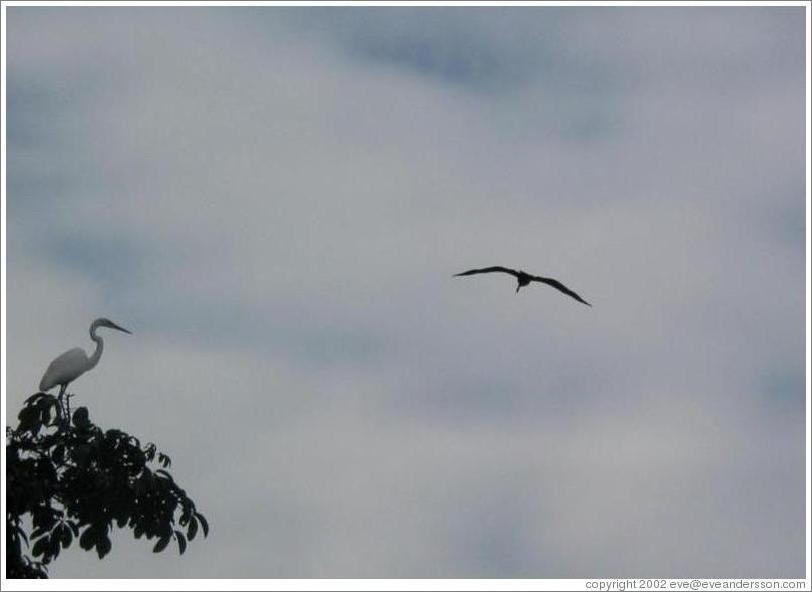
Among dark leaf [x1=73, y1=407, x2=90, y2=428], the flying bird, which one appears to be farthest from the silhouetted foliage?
the flying bird

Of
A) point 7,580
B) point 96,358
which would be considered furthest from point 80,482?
point 96,358

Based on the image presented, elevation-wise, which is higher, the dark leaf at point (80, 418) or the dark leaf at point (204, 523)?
the dark leaf at point (80, 418)

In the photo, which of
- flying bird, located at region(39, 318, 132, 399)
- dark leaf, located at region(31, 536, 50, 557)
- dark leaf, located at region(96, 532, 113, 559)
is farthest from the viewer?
flying bird, located at region(39, 318, 132, 399)

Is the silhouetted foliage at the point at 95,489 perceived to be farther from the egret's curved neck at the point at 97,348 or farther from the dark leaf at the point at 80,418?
the egret's curved neck at the point at 97,348

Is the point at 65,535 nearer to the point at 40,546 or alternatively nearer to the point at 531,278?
the point at 40,546

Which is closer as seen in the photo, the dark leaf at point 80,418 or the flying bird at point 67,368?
the dark leaf at point 80,418

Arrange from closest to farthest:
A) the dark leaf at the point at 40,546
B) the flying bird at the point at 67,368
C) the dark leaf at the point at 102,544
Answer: the dark leaf at the point at 40,546 → the dark leaf at the point at 102,544 → the flying bird at the point at 67,368

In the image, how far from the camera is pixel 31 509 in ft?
49.9

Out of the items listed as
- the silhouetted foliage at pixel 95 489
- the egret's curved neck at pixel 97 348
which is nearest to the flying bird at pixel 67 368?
the egret's curved neck at pixel 97 348

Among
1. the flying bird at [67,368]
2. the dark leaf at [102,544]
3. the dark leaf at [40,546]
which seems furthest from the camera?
the flying bird at [67,368]

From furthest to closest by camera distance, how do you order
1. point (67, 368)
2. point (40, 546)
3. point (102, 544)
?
point (67, 368) → point (102, 544) → point (40, 546)

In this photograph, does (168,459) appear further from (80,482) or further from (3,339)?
(3,339)

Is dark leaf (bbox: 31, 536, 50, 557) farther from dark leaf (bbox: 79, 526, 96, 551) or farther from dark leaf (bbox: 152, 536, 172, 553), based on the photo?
dark leaf (bbox: 152, 536, 172, 553)

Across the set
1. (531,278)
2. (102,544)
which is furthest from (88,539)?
(531,278)
